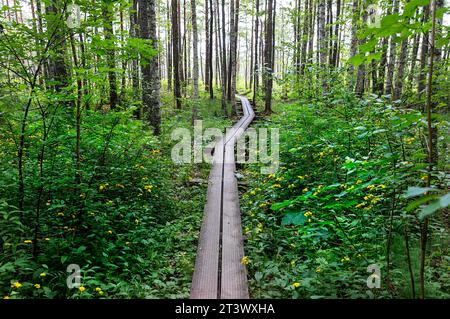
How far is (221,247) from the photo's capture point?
4.57 m

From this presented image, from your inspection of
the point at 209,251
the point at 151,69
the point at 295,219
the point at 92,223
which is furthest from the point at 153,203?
the point at 151,69

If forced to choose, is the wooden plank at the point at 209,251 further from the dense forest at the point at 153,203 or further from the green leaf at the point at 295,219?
the green leaf at the point at 295,219

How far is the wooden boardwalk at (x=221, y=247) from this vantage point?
3529mm

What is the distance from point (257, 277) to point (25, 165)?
14.1 ft

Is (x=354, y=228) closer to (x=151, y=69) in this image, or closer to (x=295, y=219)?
(x=295, y=219)

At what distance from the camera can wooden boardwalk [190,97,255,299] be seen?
3529 mm

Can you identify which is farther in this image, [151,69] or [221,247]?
[151,69]

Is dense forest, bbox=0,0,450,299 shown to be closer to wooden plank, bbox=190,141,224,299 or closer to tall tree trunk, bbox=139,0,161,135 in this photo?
wooden plank, bbox=190,141,224,299

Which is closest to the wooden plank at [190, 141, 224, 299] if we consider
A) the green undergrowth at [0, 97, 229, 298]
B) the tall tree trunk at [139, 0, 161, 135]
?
the green undergrowth at [0, 97, 229, 298]

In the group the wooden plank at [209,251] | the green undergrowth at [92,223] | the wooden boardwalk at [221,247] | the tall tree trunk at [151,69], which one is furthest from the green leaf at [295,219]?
the tall tree trunk at [151,69]

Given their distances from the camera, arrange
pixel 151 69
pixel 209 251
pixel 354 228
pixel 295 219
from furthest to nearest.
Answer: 1. pixel 151 69
2. pixel 209 251
3. pixel 354 228
4. pixel 295 219

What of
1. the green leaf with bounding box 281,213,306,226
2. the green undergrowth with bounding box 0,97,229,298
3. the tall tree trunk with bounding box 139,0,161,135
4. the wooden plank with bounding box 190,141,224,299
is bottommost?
the wooden plank with bounding box 190,141,224,299

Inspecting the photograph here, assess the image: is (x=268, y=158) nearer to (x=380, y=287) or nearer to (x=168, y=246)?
(x=168, y=246)
